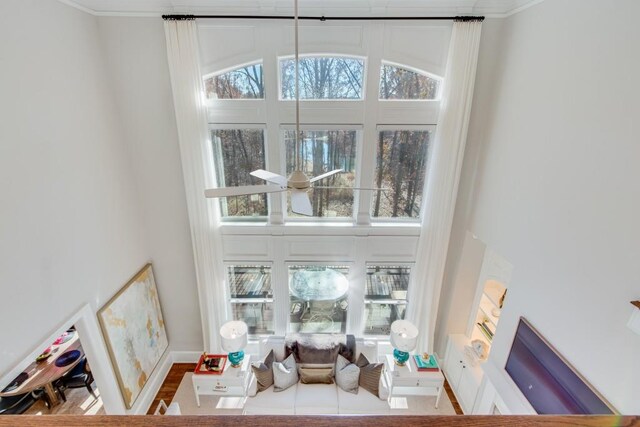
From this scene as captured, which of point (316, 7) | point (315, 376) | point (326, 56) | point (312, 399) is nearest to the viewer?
point (316, 7)

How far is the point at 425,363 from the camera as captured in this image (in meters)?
4.58

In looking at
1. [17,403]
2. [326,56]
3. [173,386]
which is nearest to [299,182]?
[326,56]

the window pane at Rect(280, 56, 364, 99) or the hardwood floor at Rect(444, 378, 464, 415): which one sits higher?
the window pane at Rect(280, 56, 364, 99)

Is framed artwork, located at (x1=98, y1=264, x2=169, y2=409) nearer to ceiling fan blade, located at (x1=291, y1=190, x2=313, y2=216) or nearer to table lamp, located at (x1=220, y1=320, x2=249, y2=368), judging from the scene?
table lamp, located at (x1=220, y1=320, x2=249, y2=368)

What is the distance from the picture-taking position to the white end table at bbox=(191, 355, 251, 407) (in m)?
4.45

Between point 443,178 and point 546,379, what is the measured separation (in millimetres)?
2578

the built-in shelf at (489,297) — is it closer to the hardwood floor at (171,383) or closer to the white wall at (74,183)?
the white wall at (74,183)

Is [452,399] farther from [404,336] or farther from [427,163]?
[427,163]

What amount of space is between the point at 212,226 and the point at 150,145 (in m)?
1.44

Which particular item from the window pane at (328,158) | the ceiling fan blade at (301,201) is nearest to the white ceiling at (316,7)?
the window pane at (328,158)

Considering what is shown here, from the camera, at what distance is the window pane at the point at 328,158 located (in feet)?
14.0

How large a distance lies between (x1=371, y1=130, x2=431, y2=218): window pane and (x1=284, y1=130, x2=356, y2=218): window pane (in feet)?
1.39

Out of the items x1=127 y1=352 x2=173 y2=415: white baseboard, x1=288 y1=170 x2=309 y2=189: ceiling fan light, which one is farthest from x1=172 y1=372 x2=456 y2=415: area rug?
x1=288 y1=170 x2=309 y2=189: ceiling fan light

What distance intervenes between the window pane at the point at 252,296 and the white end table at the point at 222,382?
32.1 inches
